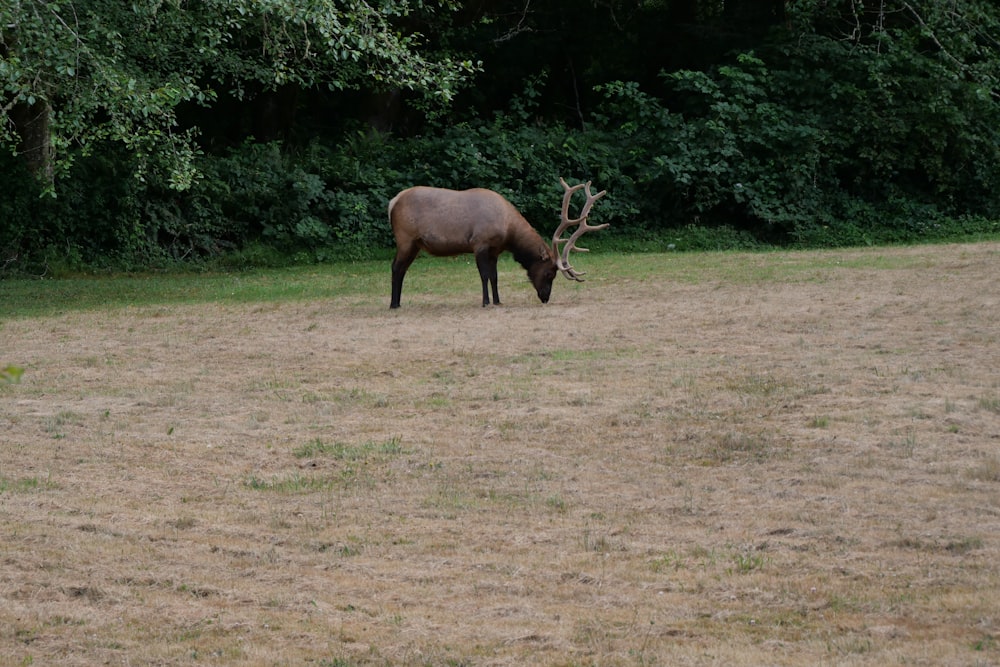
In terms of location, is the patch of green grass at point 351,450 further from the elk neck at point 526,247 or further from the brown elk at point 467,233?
the elk neck at point 526,247

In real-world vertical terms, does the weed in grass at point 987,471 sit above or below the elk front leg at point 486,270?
below

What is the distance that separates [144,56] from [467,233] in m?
5.65

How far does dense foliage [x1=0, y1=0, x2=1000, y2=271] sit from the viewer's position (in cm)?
2216

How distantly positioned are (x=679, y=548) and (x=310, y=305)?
418 inches

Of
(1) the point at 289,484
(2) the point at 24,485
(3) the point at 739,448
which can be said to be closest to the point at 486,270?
(3) the point at 739,448

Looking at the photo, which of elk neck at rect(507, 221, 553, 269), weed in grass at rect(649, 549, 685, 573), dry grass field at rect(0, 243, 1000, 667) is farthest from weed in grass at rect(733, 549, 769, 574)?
elk neck at rect(507, 221, 553, 269)

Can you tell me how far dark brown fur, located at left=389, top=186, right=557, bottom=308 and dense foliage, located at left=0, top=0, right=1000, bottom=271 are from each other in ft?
16.4

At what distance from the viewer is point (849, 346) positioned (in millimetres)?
11922

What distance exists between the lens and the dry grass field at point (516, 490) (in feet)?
18.2

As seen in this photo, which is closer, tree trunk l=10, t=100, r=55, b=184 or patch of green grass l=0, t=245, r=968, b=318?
patch of green grass l=0, t=245, r=968, b=318

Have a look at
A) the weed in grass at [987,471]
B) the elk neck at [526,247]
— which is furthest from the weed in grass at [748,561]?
the elk neck at [526,247]

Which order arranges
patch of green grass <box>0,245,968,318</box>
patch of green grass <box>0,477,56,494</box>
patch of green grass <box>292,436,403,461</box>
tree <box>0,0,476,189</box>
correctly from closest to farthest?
patch of green grass <box>0,477,56,494</box> < patch of green grass <box>292,436,403,461</box> < tree <box>0,0,476,189</box> < patch of green grass <box>0,245,968,318</box>

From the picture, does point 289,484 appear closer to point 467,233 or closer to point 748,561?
point 748,561

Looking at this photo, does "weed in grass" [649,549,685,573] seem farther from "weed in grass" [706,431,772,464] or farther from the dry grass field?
"weed in grass" [706,431,772,464]
